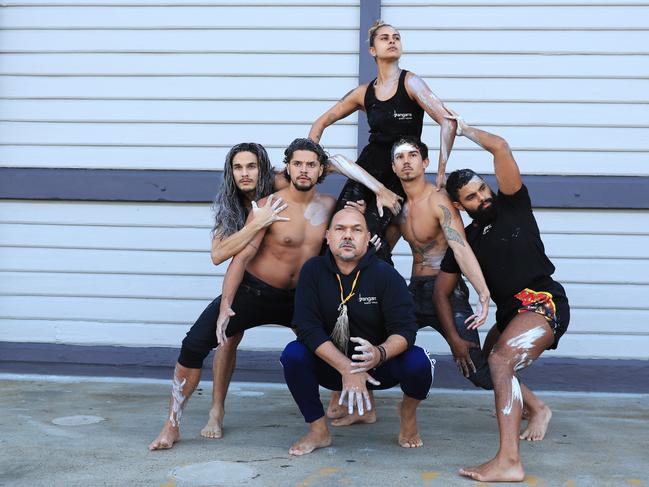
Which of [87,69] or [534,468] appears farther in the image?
[87,69]

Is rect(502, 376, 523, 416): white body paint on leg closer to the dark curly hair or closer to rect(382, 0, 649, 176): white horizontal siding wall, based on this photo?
the dark curly hair

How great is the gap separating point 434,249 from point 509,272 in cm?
65

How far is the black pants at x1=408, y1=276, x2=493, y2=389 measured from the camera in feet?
16.6

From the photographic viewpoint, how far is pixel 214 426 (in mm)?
5105

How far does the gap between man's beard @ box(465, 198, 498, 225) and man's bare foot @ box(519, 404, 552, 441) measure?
3.98 ft

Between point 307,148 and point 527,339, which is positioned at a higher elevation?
point 307,148

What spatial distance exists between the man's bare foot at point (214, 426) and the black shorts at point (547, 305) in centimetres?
180

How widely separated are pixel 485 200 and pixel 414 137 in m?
0.67

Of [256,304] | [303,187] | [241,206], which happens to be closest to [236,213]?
[241,206]

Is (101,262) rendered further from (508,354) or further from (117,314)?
(508,354)

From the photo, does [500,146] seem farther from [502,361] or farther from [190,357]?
[190,357]

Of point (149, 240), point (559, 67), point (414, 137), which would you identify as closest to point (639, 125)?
point (559, 67)

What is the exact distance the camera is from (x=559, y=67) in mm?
6719

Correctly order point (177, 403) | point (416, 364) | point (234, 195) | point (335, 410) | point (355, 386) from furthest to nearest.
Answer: point (335, 410) → point (234, 195) → point (177, 403) → point (416, 364) → point (355, 386)
